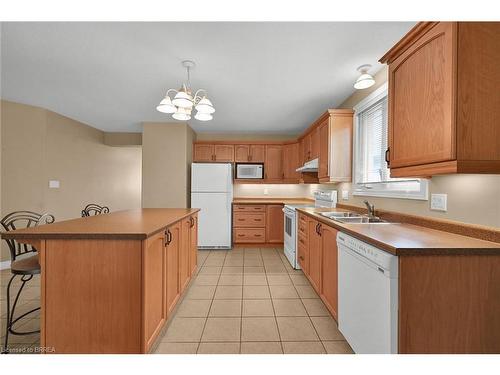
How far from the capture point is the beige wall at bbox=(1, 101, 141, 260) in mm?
3496

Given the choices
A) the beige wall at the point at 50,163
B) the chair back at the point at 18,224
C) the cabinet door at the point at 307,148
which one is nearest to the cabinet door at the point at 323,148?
the cabinet door at the point at 307,148

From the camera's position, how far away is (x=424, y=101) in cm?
136

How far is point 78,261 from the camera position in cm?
140

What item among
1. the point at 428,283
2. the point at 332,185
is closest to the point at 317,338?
the point at 428,283

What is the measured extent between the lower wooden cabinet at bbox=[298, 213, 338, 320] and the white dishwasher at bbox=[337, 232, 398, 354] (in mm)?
209

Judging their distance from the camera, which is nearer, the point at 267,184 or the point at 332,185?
the point at 332,185

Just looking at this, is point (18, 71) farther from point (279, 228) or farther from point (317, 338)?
point (279, 228)

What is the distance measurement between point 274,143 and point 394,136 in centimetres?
348

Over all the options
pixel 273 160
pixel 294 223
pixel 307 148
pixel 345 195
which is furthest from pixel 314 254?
pixel 273 160

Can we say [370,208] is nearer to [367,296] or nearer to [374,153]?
[374,153]

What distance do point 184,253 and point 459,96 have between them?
98.8 inches

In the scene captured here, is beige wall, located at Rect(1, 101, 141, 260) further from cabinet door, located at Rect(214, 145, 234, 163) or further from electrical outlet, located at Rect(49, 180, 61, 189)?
cabinet door, located at Rect(214, 145, 234, 163)

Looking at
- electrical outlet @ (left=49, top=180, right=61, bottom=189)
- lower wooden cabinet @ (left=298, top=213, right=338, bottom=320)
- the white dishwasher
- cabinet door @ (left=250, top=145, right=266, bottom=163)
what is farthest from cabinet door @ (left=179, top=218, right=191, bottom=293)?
electrical outlet @ (left=49, top=180, right=61, bottom=189)

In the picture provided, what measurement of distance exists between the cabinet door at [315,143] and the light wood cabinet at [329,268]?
1612 millimetres
